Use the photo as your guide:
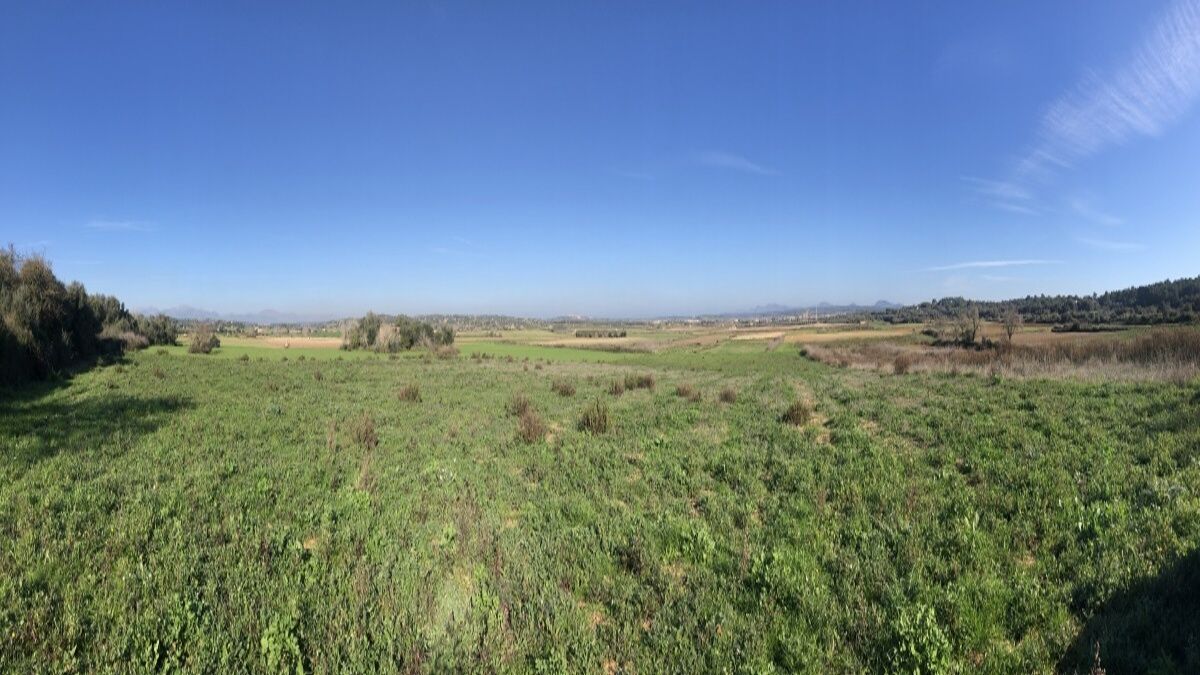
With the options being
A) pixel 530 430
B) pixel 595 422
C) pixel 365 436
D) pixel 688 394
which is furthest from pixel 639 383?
pixel 365 436

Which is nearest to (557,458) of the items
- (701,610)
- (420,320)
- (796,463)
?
(796,463)

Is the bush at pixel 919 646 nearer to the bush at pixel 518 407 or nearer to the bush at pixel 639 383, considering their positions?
the bush at pixel 518 407

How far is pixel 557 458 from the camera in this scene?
11.9 m

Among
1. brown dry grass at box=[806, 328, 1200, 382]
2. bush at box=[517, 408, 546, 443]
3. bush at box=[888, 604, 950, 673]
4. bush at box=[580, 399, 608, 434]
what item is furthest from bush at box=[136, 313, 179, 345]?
brown dry grass at box=[806, 328, 1200, 382]

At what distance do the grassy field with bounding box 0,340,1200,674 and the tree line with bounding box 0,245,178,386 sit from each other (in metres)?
20.8

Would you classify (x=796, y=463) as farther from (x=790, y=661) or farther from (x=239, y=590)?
(x=239, y=590)

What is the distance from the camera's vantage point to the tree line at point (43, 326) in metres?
26.1

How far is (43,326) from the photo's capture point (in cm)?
3259

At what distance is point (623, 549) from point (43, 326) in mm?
45242

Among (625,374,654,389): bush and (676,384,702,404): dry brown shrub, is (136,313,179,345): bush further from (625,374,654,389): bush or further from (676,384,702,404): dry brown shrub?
(676,384,702,404): dry brown shrub

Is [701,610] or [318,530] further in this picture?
[318,530]

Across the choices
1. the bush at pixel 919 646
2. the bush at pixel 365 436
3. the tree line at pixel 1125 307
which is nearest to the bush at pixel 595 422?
the bush at pixel 365 436

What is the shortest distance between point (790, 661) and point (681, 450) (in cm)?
763

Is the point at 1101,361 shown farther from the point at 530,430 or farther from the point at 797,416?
the point at 530,430
